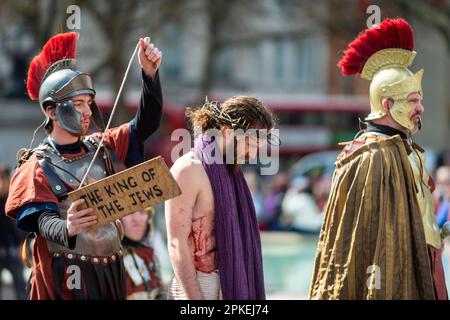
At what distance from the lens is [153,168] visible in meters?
4.27

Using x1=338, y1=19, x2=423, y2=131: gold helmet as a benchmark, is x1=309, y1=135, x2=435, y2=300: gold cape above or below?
below

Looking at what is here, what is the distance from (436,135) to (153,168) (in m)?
29.6

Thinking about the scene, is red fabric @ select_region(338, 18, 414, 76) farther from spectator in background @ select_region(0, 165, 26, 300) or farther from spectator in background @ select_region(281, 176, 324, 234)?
spectator in background @ select_region(281, 176, 324, 234)

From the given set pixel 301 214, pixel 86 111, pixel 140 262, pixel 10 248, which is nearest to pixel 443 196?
pixel 140 262

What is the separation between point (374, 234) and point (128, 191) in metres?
1.19

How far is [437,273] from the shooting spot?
4.93 m

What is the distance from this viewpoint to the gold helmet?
4.99m

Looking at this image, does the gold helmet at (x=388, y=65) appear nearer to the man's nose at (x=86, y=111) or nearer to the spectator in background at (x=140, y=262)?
the man's nose at (x=86, y=111)

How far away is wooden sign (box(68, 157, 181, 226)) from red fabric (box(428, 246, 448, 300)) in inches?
55.6

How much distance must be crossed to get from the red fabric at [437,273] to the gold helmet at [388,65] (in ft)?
2.04

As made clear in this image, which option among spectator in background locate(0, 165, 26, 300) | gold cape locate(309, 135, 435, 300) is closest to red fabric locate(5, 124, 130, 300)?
gold cape locate(309, 135, 435, 300)

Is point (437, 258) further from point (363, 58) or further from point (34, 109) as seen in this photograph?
point (34, 109)

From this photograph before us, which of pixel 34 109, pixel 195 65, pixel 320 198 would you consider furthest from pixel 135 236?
pixel 195 65

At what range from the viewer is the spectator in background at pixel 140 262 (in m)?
6.80
